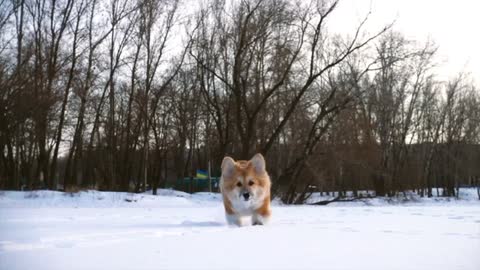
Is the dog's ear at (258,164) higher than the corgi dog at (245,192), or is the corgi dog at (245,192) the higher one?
the dog's ear at (258,164)

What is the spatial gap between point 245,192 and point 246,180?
0.72 feet

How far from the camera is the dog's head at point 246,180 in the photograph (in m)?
5.95

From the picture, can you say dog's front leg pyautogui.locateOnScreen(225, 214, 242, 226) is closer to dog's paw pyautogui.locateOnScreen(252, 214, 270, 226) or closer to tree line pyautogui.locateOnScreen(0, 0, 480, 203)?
dog's paw pyautogui.locateOnScreen(252, 214, 270, 226)

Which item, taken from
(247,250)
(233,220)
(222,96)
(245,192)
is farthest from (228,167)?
(222,96)

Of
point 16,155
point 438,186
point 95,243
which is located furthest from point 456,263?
point 438,186

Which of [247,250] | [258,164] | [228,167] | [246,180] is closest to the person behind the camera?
[247,250]

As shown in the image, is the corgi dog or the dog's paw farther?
the dog's paw

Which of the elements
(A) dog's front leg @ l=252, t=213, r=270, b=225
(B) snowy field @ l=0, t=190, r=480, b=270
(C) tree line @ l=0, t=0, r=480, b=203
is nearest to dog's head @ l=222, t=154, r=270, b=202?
(A) dog's front leg @ l=252, t=213, r=270, b=225

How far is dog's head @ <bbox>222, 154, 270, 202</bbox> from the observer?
5.95m

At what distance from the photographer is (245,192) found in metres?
5.89

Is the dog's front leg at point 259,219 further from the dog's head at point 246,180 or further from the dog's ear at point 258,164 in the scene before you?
the dog's ear at point 258,164

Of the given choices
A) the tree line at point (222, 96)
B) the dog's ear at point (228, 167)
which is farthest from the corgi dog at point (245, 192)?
the tree line at point (222, 96)

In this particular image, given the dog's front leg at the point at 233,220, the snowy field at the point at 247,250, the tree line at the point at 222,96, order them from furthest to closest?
the tree line at the point at 222,96, the dog's front leg at the point at 233,220, the snowy field at the point at 247,250

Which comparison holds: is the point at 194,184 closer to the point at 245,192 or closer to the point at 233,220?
the point at 233,220
